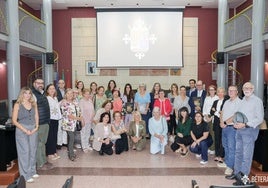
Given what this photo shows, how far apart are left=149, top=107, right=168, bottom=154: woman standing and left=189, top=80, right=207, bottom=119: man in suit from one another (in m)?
0.96

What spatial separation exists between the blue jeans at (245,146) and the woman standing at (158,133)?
227cm

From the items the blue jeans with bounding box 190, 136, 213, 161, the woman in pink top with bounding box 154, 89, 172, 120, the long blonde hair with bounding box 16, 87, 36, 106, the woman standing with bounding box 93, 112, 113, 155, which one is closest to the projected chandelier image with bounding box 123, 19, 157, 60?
the woman in pink top with bounding box 154, 89, 172, 120

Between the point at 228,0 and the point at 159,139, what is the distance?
8004 millimetres

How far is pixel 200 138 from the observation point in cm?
615

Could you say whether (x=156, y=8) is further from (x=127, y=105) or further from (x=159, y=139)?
(x=159, y=139)

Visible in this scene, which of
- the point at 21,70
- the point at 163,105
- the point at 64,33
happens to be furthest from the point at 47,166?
the point at 64,33

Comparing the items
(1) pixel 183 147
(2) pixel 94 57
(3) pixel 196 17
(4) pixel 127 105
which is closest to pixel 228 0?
(3) pixel 196 17

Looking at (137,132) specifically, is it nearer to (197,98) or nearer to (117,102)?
(117,102)

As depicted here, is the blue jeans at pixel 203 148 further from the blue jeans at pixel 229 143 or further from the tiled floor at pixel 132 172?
the blue jeans at pixel 229 143

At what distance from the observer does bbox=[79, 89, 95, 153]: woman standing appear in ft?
22.7

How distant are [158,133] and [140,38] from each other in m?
6.81

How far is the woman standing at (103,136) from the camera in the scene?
260 inches

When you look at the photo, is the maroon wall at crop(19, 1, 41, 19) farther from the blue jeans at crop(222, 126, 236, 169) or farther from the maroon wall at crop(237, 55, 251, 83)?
the blue jeans at crop(222, 126, 236, 169)

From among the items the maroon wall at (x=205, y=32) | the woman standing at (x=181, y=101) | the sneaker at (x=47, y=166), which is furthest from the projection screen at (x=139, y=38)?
the sneaker at (x=47, y=166)
